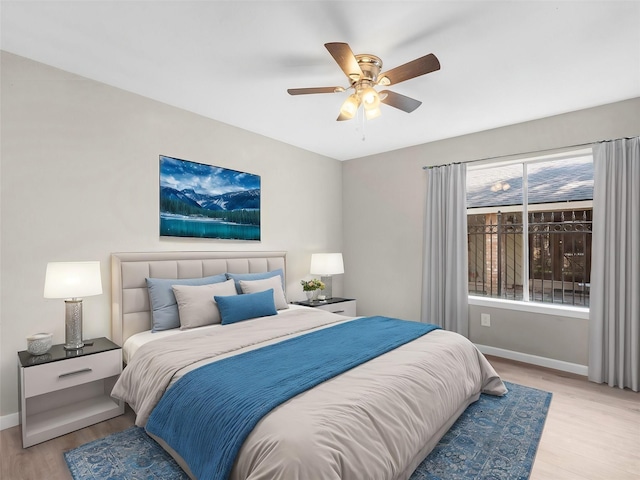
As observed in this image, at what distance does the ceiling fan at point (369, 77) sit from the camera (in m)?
2.01

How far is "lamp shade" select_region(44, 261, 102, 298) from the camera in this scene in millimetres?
2309

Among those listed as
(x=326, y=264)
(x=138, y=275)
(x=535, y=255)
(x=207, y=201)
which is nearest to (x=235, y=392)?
(x=138, y=275)

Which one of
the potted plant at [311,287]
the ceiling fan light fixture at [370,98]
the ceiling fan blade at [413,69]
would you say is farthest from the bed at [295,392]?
the ceiling fan blade at [413,69]

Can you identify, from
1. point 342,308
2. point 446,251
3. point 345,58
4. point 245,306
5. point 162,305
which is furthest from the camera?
point 342,308

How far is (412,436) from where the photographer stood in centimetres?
173

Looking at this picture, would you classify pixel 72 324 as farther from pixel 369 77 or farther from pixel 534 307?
pixel 534 307

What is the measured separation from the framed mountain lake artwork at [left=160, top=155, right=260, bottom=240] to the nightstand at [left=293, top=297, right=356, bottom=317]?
3.56ft

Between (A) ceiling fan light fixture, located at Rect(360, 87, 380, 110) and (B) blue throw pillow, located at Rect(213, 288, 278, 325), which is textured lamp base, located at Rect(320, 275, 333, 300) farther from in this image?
(A) ceiling fan light fixture, located at Rect(360, 87, 380, 110)

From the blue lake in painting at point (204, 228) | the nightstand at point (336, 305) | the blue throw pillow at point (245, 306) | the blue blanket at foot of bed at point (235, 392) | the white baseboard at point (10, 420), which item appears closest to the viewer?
the blue blanket at foot of bed at point (235, 392)

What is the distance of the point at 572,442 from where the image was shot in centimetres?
224

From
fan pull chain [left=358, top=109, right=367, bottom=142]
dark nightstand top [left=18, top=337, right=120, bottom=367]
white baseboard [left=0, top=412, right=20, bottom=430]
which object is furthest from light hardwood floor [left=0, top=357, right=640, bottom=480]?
fan pull chain [left=358, top=109, right=367, bottom=142]

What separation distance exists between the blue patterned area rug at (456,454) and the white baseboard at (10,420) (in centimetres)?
67

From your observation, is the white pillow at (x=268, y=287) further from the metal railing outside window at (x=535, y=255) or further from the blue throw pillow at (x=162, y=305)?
the metal railing outside window at (x=535, y=255)

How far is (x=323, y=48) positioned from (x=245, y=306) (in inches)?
84.2
